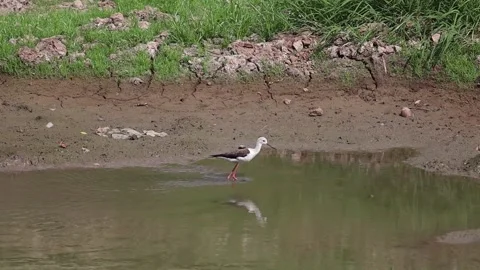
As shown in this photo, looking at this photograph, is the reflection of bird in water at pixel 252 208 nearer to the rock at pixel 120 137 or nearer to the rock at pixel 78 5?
the rock at pixel 120 137

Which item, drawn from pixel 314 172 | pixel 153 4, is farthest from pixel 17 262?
pixel 153 4

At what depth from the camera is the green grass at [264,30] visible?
12.8 meters

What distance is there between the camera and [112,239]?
8.64 m

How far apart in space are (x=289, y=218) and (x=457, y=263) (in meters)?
1.78

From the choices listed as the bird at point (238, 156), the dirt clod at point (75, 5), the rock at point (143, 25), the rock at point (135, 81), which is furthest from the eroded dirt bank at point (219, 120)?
the dirt clod at point (75, 5)

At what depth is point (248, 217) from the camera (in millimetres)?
9266

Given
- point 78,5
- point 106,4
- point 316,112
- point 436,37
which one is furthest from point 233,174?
point 78,5

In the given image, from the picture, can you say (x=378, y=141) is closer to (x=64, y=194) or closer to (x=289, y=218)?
(x=289, y=218)

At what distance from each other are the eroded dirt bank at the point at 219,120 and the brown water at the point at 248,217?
35 cm

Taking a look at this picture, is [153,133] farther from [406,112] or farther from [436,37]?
[436,37]

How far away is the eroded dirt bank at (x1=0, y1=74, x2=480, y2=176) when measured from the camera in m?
11.3

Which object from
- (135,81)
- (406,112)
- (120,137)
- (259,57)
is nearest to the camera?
(120,137)

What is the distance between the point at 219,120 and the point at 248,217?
3.14m

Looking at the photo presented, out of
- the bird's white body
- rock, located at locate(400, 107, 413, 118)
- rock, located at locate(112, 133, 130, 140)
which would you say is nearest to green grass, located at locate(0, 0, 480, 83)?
rock, located at locate(400, 107, 413, 118)
